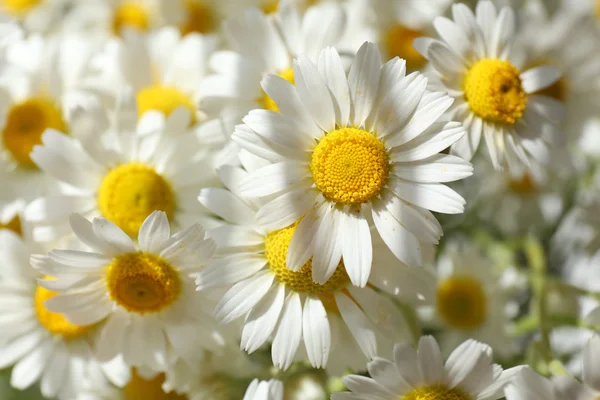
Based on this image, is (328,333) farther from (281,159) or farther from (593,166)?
(593,166)

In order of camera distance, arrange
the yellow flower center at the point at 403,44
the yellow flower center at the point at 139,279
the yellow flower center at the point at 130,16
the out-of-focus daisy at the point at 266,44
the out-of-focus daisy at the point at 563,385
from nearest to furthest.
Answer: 1. the out-of-focus daisy at the point at 563,385
2. the yellow flower center at the point at 139,279
3. the out-of-focus daisy at the point at 266,44
4. the yellow flower center at the point at 403,44
5. the yellow flower center at the point at 130,16

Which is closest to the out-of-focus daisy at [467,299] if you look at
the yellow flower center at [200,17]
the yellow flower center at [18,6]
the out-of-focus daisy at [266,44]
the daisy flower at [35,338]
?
the out-of-focus daisy at [266,44]

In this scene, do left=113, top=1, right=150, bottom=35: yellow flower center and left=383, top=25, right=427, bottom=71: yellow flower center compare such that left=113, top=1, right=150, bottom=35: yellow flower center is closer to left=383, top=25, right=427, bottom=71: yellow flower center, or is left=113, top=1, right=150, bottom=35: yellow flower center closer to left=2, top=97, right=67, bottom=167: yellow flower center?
left=2, top=97, right=67, bottom=167: yellow flower center

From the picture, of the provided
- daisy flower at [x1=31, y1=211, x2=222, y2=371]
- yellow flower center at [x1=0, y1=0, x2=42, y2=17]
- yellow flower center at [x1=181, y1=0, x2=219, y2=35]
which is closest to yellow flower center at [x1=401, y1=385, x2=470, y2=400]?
daisy flower at [x1=31, y1=211, x2=222, y2=371]

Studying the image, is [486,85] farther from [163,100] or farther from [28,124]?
[28,124]

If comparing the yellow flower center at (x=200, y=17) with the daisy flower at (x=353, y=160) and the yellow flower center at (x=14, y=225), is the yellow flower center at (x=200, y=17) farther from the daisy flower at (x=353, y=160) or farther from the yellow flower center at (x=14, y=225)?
the daisy flower at (x=353, y=160)

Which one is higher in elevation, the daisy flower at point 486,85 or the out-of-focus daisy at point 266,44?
the daisy flower at point 486,85
